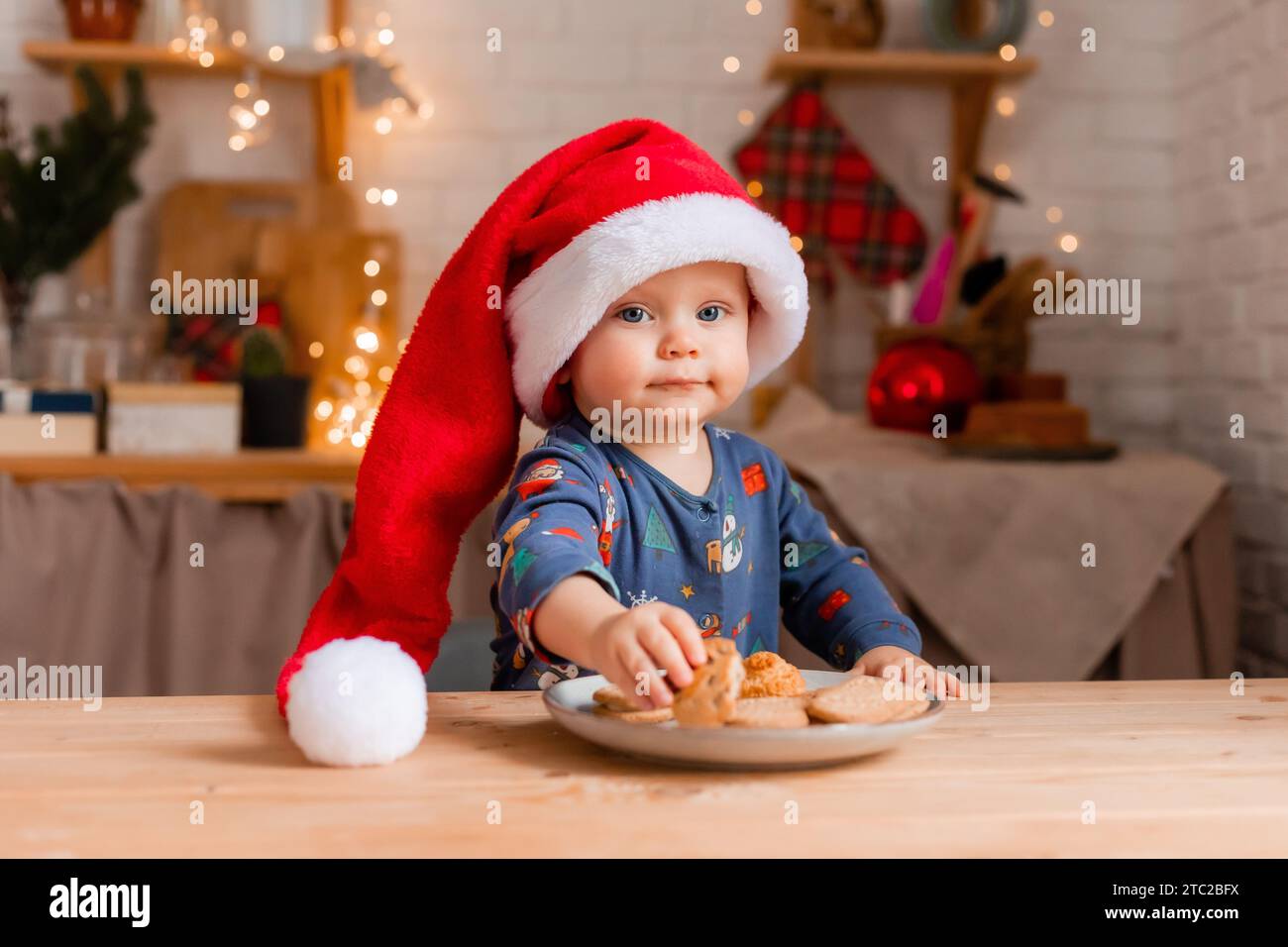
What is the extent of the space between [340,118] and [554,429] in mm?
1433

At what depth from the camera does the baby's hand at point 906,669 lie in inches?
32.1

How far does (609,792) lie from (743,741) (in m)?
0.07

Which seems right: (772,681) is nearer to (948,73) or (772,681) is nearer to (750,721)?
(750,721)

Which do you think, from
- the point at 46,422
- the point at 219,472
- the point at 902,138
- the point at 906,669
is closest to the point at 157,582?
the point at 219,472

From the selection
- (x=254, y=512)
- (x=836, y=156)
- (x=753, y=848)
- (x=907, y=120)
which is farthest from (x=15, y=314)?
(x=753, y=848)

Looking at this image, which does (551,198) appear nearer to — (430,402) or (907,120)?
(430,402)

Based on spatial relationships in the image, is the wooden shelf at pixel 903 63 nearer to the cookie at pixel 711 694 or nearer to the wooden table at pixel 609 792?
the wooden table at pixel 609 792

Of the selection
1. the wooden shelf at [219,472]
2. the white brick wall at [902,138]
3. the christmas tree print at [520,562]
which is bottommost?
the christmas tree print at [520,562]

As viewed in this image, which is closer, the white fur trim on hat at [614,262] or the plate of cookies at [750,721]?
the plate of cookies at [750,721]

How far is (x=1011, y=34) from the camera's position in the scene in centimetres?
221

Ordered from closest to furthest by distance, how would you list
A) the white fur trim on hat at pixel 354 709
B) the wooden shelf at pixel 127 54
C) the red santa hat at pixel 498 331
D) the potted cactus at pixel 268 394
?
the white fur trim on hat at pixel 354 709 < the red santa hat at pixel 498 331 < the potted cactus at pixel 268 394 < the wooden shelf at pixel 127 54

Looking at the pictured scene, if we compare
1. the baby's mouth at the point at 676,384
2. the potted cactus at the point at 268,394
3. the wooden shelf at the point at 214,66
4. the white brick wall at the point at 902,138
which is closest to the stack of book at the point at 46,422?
the potted cactus at the point at 268,394

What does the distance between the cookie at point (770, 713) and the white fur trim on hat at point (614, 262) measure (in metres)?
0.35
